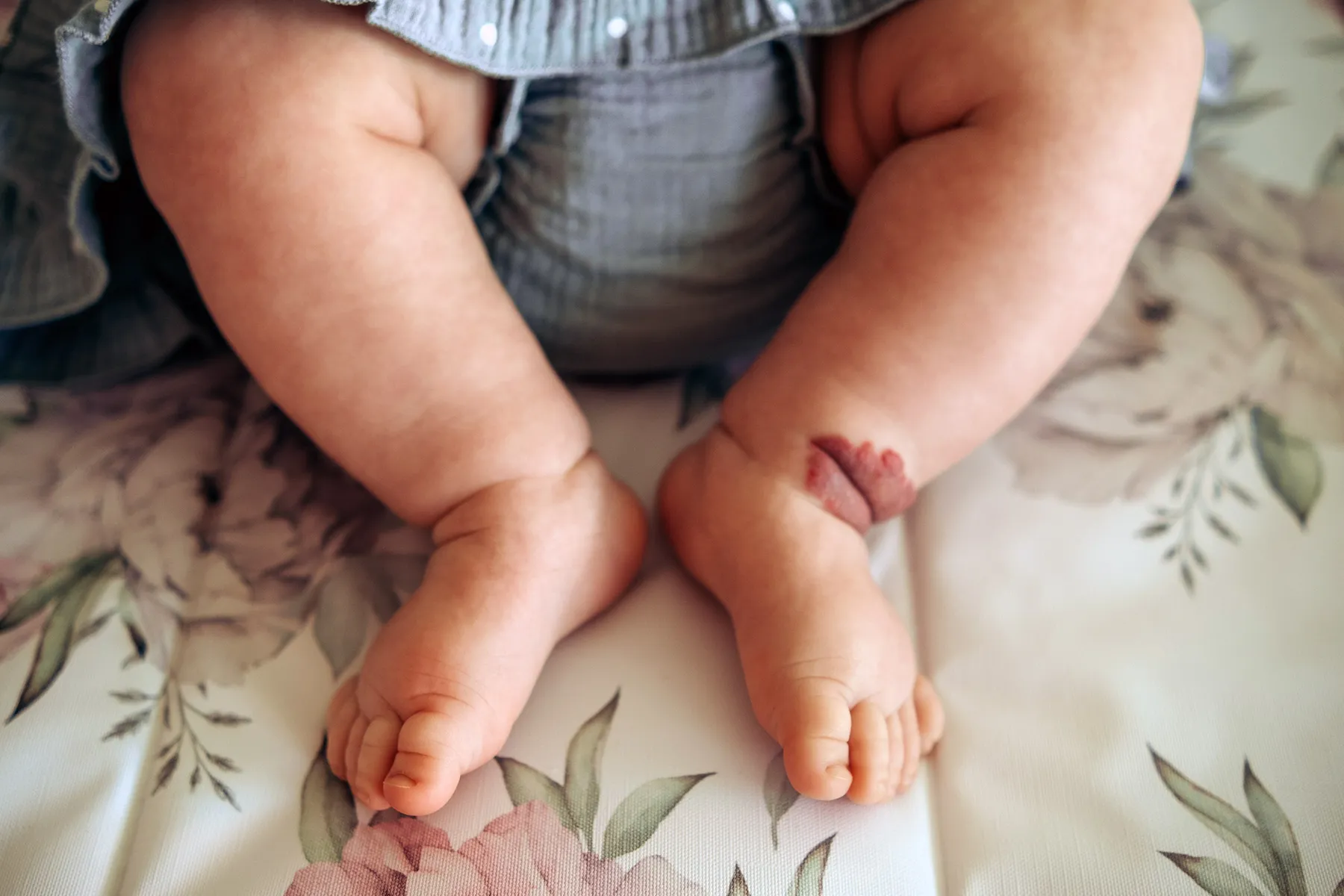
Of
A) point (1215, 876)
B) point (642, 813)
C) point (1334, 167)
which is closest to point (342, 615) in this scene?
point (642, 813)

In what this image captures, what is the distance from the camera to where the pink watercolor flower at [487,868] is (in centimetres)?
41

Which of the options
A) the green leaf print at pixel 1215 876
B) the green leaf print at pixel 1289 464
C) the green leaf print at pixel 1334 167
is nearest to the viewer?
the green leaf print at pixel 1215 876

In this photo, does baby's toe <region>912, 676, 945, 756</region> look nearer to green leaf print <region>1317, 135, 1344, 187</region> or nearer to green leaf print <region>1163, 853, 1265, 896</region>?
green leaf print <region>1163, 853, 1265, 896</region>

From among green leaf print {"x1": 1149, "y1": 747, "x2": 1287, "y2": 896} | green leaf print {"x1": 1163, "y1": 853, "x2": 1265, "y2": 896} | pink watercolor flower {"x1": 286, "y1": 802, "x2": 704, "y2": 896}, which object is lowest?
green leaf print {"x1": 1163, "y1": 853, "x2": 1265, "y2": 896}

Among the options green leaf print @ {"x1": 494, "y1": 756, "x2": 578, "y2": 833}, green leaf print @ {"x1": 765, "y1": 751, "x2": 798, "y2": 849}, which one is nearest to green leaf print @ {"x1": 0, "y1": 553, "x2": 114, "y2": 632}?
green leaf print @ {"x1": 494, "y1": 756, "x2": 578, "y2": 833}

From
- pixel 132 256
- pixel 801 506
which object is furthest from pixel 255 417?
pixel 801 506

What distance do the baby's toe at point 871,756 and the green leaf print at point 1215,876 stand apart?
0.37ft

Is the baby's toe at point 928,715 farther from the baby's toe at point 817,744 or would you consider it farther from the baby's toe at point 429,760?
the baby's toe at point 429,760

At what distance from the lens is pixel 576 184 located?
53 centimetres

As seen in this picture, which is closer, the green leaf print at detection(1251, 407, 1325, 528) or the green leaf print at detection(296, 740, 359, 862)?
the green leaf print at detection(296, 740, 359, 862)

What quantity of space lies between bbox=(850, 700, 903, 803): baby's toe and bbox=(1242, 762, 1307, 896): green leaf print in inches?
5.8

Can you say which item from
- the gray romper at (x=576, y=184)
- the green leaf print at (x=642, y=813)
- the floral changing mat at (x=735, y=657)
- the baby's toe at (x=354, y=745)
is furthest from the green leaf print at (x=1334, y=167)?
the baby's toe at (x=354, y=745)

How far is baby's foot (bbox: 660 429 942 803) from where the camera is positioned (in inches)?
16.9

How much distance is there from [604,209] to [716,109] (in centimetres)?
8
